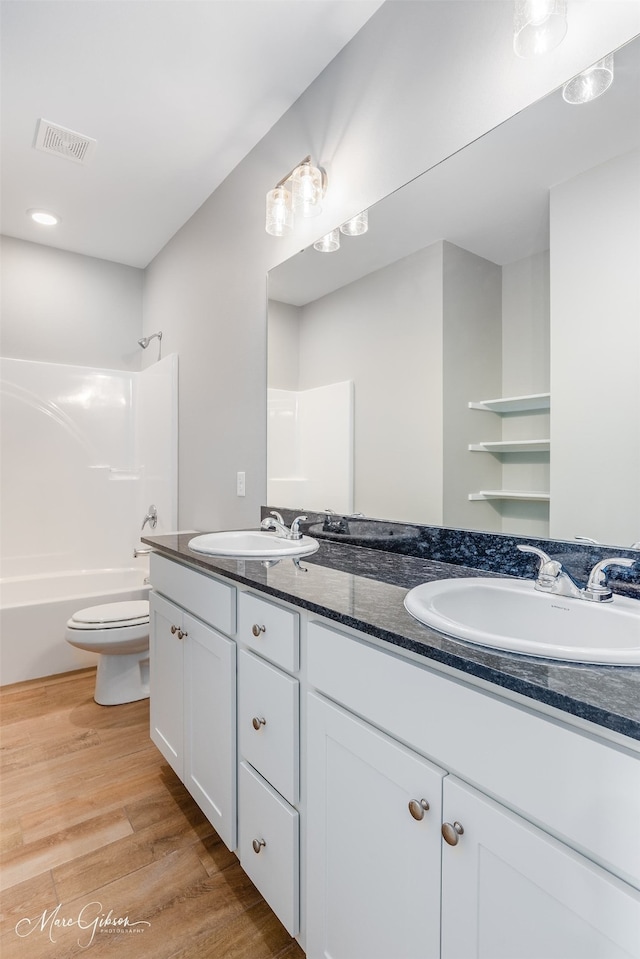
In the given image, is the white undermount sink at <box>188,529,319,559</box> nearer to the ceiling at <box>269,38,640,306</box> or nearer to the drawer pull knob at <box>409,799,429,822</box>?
the drawer pull knob at <box>409,799,429,822</box>

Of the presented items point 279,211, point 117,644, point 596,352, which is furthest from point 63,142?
point 596,352

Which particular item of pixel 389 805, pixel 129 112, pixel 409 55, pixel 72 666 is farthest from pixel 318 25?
pixel 72 666

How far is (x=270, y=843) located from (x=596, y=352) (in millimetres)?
1294

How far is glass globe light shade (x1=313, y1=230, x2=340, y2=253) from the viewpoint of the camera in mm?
1702

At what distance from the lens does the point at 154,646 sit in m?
1.83

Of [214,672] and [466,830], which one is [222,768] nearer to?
[214,672]

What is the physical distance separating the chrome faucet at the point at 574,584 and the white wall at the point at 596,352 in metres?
0.14

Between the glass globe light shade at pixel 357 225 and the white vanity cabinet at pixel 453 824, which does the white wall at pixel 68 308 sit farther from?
the white vanity cabinet at pixel 453 824

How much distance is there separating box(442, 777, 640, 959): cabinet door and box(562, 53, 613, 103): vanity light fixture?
51.5 inches

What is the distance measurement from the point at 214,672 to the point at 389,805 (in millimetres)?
688

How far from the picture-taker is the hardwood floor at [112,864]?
1.17 metres

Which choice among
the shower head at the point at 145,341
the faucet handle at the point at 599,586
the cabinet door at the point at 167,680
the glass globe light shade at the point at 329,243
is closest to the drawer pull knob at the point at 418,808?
the faucet handle at the point at 599,586

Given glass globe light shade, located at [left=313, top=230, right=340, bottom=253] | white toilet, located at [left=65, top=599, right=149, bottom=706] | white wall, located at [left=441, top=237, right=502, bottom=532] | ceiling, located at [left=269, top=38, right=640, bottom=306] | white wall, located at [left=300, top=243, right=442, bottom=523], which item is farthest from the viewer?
white toilet, located at [left=65, top=599, right=149, bottom=706]

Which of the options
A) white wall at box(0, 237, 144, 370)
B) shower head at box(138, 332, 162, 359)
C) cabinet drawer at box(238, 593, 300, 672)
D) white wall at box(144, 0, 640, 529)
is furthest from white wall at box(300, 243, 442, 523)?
white wall at box(0, 237, 144, 370)
